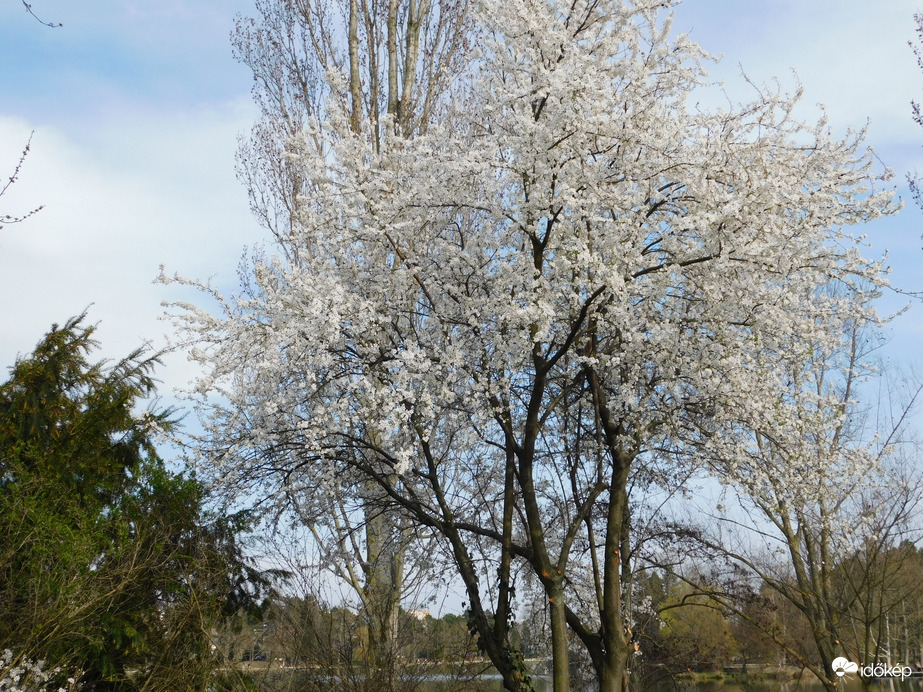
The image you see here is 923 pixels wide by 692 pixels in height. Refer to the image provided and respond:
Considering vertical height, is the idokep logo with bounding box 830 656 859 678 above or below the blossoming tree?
below

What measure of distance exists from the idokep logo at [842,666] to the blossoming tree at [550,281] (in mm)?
4210

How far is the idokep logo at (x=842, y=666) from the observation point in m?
10.0

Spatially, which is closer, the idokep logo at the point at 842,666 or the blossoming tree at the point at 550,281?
the blossoming tree at the point at 550,281

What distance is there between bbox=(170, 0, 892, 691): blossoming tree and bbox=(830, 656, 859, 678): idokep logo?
13.8 ft

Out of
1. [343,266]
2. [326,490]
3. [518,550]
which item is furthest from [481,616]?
[343,266]

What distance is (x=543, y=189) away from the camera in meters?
6.39

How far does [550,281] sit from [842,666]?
23.7 ft

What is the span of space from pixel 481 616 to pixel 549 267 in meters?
3.18

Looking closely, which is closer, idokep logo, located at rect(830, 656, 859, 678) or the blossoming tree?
the blossoming tree

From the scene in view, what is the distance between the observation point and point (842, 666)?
10141 mm

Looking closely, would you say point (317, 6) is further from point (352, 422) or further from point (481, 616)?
point (481, 616)

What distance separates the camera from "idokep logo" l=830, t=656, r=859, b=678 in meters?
10.0

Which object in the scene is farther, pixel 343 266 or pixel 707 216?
pixel 343 266

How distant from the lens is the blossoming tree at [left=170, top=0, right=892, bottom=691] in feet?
20.6
